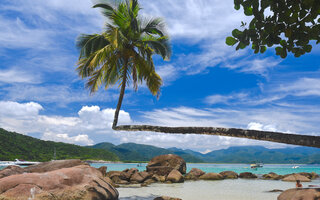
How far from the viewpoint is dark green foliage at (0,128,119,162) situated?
70.6 meters

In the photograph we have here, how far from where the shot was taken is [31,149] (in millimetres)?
78188

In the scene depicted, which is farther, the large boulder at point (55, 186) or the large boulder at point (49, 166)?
the large boulder at point (49, 166)

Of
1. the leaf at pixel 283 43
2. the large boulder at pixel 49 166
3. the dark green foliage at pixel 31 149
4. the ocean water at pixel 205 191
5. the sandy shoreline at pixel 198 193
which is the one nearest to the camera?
the leaf at pixel 283 43

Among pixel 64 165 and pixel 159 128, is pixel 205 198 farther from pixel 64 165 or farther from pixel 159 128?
pixel 64 165

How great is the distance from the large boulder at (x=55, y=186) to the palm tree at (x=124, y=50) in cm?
337

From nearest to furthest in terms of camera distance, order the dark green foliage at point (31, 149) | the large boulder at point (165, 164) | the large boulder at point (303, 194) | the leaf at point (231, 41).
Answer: the leaf at point (231, 41)
the large boulder at point (303, 194)
the large boulder at point (165, 164)
the dark green foliage at point (31, 149)

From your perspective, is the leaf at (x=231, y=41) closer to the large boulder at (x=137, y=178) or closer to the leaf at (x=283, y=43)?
the leaf at (x=283, y=43)

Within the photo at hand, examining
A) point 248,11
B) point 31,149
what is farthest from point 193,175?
point 31,149

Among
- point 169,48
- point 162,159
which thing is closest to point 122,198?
point 169,48

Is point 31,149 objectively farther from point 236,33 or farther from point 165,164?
point 236,33

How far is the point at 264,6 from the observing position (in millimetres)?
4082

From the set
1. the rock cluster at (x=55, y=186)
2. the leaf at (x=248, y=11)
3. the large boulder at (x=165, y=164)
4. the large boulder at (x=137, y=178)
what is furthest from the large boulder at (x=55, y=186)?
the large boulder at (x=165, y=164)

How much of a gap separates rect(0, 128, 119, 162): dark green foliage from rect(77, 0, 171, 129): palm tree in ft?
224

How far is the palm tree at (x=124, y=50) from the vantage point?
1132 centimetres
